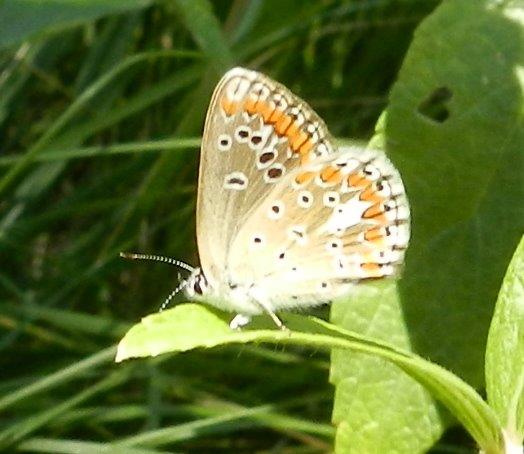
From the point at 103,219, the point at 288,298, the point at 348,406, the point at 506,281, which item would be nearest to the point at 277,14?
the point at 103,219

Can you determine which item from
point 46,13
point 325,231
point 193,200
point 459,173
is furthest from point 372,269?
point 193,200

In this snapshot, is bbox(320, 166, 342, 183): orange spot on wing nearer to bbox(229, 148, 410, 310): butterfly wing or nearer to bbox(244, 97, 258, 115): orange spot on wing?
bbox(229, 148, 410, 310): butterfly wing

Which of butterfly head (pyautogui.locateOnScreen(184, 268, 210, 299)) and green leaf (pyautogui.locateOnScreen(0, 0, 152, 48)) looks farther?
green leaf (pyautogui.locateOnScreen(0, 0, 152, 48))

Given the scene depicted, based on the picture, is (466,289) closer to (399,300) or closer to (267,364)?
(399,300)

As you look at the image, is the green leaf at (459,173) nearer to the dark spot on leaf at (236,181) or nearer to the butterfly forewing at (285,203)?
the butterfly forewing at (285,203)

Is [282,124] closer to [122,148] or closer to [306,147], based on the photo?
[306,147]

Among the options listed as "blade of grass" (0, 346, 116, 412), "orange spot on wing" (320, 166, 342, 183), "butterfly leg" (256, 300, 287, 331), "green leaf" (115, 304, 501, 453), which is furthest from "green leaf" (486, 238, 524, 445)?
"blade of grass" (0, 346, 116, 412)
